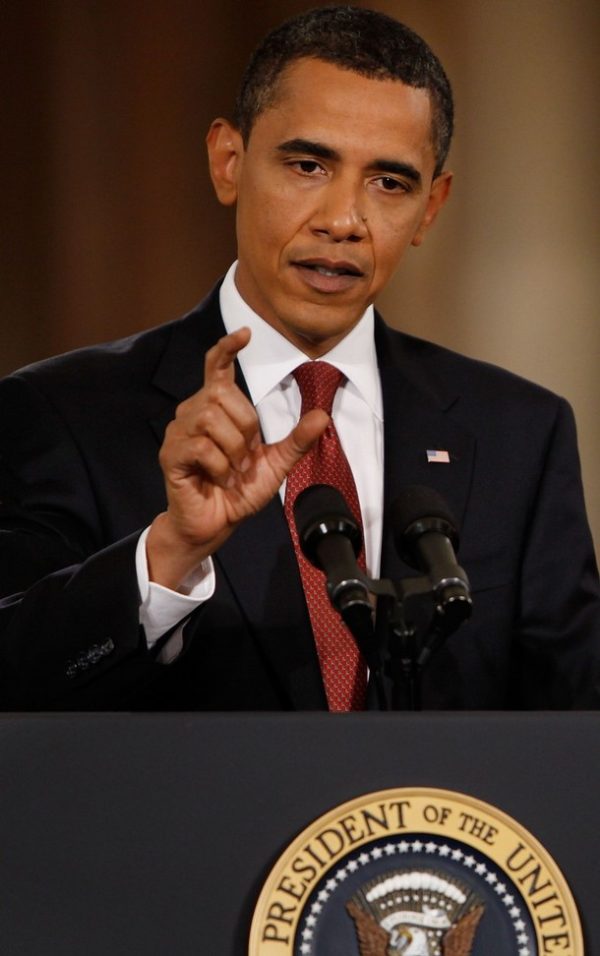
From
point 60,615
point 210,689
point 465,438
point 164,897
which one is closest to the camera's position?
point 164,897

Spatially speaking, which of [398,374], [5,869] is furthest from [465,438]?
[5,869]

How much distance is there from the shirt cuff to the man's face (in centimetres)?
45

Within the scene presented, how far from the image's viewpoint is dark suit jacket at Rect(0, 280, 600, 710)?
1364 mm

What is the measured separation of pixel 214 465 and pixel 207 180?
1.42 meters

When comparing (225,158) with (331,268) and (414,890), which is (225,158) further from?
(414,890)

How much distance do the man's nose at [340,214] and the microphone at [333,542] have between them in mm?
515

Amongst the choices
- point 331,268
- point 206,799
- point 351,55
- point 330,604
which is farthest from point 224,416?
point 351,55

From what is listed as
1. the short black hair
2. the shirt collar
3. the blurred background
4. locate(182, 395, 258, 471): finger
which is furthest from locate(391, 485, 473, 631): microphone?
the blurred background

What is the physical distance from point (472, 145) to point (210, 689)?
1.26 metres

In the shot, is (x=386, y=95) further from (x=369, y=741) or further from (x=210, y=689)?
(x=369, y=741)

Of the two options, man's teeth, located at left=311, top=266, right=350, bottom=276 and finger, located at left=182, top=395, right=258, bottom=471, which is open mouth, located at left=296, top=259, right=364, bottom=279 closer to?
man's teeth, located at left=311, top=266, right=350, bottom=276

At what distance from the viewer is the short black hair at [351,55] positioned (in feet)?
4.87

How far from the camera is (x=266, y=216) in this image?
1.47 m

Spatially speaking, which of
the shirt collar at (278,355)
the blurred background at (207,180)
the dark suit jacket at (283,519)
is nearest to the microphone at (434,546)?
the dark suit jacket at (283,519)
